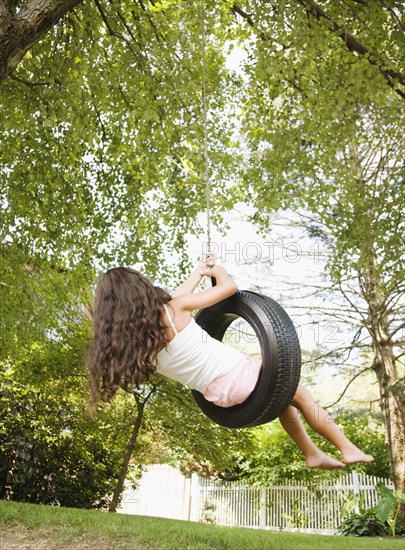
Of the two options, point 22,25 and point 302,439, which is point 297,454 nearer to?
point 302,439

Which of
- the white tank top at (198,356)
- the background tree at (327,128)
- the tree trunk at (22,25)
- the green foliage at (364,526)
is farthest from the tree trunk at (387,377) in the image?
the white tank top at (198,356)

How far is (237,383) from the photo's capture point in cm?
320

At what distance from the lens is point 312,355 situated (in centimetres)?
1227

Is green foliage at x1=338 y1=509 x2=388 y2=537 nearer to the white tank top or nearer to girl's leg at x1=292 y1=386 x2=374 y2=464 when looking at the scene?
girl's leg at x1=292 y1=386 x2=374 y2=464

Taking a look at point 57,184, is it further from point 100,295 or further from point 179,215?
point 100,295

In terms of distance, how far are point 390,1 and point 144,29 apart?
9.59 ft

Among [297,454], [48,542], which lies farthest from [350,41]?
[297,454]

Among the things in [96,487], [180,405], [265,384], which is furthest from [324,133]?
[96,487]

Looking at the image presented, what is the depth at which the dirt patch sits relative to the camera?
459 cm

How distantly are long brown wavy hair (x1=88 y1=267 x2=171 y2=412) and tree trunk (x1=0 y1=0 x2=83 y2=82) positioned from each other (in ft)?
7.40

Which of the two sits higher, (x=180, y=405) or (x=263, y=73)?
(x=263, y=73)

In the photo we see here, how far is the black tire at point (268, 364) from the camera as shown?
10.1ft

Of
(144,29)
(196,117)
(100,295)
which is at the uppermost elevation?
(144,29)

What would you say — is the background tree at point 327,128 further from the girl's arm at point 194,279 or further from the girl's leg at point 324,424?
the girl's leg at point 324,424
